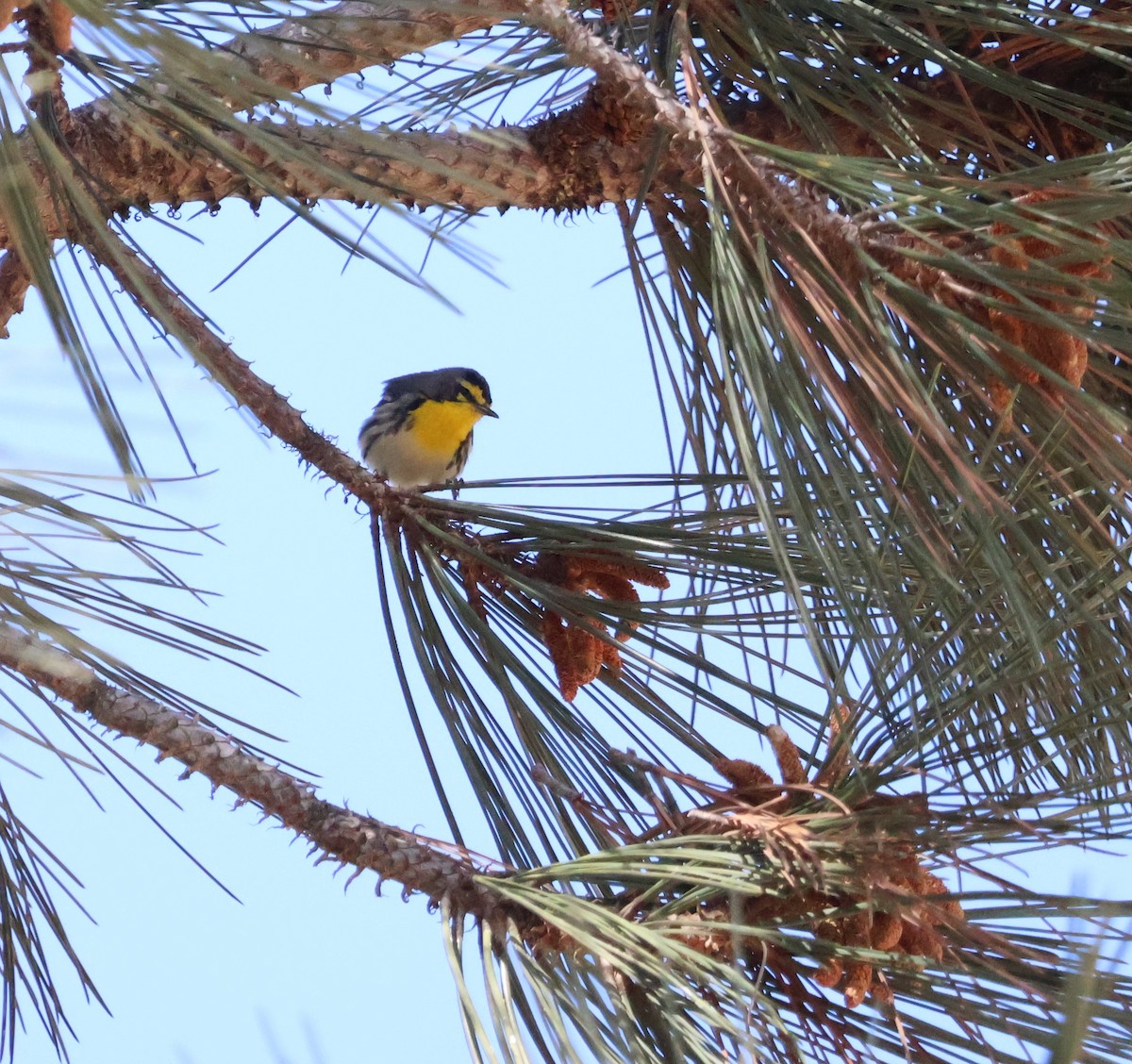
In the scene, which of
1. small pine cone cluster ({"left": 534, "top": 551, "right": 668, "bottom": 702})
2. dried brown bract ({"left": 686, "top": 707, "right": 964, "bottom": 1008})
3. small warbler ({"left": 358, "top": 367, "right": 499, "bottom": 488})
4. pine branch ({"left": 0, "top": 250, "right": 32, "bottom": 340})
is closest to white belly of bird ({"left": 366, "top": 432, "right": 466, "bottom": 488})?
small warbler ({"left": 358, "top": 367, "right": 499, "bottom": 488})

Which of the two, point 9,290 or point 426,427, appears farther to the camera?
point 426,427

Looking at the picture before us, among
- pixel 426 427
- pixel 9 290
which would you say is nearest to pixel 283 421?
pixel 9 290

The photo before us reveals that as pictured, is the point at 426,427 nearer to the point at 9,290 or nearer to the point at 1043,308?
the point at 9,290

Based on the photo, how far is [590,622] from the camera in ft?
3.88

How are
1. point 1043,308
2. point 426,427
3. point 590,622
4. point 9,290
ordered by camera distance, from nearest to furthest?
point 1043,308
point 590,622
point 9,290
point 426,427

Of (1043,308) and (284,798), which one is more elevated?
(1043,308)

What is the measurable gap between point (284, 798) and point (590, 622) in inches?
11.7

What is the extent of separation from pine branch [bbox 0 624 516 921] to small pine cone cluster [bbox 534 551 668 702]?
22 cm

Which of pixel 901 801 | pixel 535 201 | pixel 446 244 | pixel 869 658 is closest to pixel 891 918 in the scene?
pixel 901 801

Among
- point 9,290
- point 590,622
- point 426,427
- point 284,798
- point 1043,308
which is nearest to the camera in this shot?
point 1043,308

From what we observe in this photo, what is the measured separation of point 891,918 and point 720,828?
13 cm

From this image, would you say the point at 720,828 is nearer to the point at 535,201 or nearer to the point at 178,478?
the point at 178,478

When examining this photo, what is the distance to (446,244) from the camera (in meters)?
0.69

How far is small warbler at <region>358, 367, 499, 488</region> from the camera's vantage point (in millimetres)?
3482
